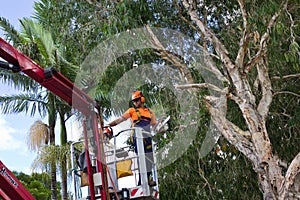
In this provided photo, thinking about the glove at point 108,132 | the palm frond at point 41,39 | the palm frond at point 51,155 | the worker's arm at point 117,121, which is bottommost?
the glove at point 108,132

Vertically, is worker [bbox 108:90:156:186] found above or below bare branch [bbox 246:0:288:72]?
below

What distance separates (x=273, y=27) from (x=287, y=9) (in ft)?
3.53

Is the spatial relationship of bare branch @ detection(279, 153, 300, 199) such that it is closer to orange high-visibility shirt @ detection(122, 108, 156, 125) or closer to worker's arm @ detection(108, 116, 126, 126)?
orange high-visibility shirt @ detection(122, 108, 156, 125)

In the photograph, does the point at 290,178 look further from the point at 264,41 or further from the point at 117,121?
the point at 117,121

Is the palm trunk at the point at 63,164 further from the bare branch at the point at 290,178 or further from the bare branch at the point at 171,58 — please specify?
the bare branch at the point at 290,178

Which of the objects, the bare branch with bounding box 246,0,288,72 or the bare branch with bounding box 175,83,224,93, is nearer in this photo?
the bare branch with bounding box 246,0,288,72

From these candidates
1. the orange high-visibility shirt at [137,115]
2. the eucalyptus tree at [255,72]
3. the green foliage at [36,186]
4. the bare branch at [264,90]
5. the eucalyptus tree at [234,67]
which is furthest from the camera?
the green foliage at [36,186]

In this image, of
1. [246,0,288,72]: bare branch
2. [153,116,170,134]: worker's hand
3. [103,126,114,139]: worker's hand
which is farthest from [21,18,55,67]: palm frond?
[103,126,114,139]: worker's hand

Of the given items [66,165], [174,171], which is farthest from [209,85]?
[66,165]

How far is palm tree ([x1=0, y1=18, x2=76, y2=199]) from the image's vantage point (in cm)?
1227

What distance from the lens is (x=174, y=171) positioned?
11.0 metres

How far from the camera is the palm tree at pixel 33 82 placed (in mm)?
12266

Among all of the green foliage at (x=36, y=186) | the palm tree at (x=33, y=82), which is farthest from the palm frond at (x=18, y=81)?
the green foliage at (x=36, y=186)

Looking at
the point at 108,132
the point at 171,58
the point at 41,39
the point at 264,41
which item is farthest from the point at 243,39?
the point at 41,39
